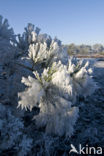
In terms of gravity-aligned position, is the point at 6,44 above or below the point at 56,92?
above

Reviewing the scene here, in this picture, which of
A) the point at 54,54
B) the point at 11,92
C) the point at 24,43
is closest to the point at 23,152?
the point at 11,92

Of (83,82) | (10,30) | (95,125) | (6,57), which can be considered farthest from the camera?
(95,125)

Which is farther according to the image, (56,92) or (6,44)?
(6,44)

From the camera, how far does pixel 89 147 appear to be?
10.9 feet

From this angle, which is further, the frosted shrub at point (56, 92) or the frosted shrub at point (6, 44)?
the frosted shrub at point (6, 44)

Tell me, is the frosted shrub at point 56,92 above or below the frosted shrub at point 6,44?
below

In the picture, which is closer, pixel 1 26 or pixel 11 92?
pixel 11 92

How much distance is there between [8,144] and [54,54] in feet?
5.34

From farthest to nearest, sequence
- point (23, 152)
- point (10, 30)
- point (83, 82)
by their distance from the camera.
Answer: point (10, 30), point (23, 152), point (83, 82)

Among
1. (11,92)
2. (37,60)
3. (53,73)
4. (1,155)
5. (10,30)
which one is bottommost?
(1,155)

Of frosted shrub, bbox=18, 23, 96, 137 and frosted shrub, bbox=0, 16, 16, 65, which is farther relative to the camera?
frosted shrub, bbox=0, 16, 16, 65

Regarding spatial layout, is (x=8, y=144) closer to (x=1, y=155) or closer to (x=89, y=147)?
(x=1, y=155)

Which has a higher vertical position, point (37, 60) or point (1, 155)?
point (37, 60)

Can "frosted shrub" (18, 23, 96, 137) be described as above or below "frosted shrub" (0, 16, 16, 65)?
below
